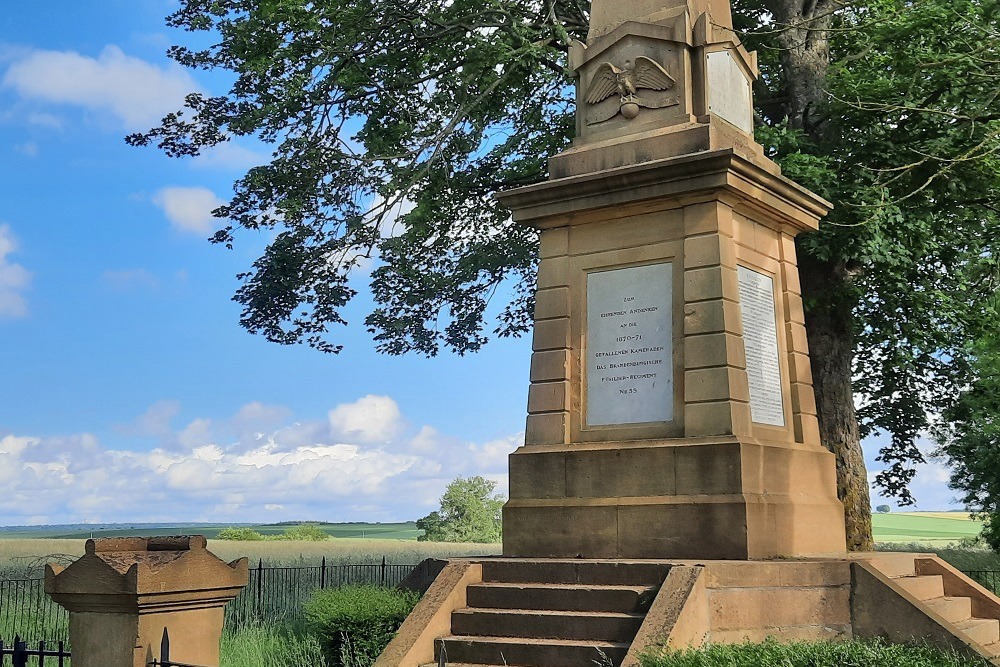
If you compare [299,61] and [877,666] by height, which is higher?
[299,61]

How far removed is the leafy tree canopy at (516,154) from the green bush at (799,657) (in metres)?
10.9

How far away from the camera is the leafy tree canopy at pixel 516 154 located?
1922 centimetres

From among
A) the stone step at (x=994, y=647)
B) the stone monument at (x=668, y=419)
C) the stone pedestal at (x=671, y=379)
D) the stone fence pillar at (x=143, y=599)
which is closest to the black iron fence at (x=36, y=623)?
the stone monument at (x=668, y=419)

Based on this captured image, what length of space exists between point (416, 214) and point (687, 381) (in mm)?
A: 10437

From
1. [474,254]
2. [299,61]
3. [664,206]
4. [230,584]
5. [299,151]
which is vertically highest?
[299,61]

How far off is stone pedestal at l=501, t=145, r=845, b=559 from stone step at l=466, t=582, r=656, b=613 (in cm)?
100

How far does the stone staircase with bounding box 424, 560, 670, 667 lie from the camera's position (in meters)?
10.6

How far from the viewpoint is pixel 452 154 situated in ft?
75.6

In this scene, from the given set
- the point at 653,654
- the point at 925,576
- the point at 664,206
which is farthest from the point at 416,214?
the point at 653,654

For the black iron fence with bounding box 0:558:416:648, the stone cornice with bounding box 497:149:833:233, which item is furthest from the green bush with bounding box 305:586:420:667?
the stone cornice with bounding box 497:149:833:233

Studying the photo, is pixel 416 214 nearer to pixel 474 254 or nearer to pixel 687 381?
pixel 474 254

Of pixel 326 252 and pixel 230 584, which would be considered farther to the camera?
pixel 326 252

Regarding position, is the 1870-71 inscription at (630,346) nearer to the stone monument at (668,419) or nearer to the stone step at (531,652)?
the stone monument at (668,419)

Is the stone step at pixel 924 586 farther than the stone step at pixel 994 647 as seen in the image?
Yes
